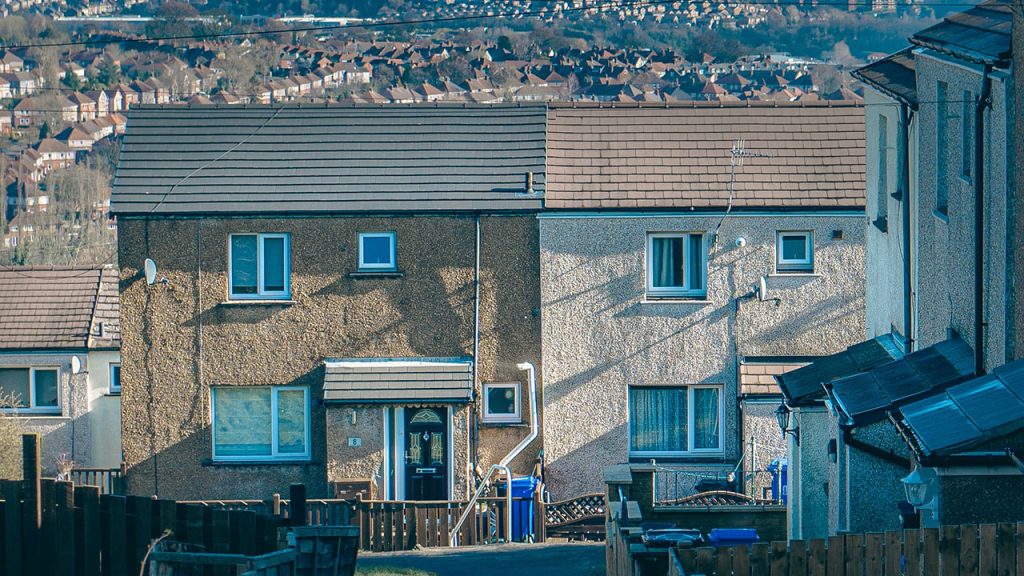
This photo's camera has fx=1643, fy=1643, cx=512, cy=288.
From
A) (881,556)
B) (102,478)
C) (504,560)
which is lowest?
(504,560)

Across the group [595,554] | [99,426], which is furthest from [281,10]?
[595,554]

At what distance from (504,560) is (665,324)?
681 cm

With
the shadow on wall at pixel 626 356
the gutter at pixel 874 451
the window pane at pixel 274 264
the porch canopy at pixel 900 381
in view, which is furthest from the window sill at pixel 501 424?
the gutter at pixel 874 451

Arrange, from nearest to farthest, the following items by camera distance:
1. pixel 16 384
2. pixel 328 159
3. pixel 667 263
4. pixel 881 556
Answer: pixel 881 556 < pixel 667 263 < pixel 328 159 < pixel 16 384

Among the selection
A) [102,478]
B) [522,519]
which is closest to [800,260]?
[522,519]

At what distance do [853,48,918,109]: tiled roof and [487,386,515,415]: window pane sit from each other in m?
7.15

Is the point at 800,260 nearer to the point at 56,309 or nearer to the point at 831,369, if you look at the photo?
the point at 831,369

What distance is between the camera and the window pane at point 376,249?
24.4 m

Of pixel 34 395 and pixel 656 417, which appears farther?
pixel 34 395

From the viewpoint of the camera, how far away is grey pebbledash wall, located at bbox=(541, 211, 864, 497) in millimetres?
24438

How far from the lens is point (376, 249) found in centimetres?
2441

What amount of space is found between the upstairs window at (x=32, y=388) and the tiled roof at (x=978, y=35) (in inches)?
863

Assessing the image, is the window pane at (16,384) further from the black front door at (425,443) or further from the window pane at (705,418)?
the window pane at (705,418)

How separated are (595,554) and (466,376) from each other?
18.3 ft
